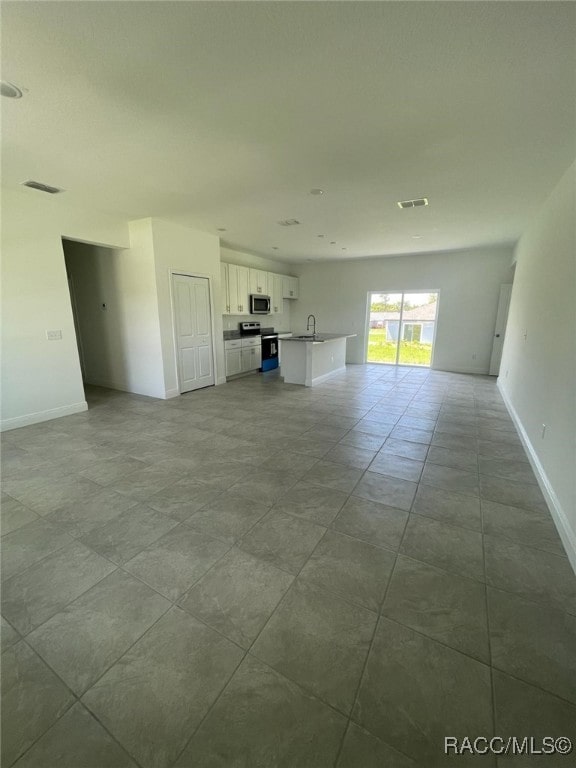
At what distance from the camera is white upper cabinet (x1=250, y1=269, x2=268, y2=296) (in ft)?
23.7

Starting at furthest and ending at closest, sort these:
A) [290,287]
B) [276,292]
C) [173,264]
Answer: [290,287]
[276,292]
[173,264]

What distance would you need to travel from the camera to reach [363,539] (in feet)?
6.74

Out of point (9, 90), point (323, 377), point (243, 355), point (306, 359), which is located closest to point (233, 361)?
point (243, 355)

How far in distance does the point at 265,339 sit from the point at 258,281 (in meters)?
1.38

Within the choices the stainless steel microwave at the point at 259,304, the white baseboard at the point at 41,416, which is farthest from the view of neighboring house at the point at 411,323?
the white baseboard at the point at 41,416

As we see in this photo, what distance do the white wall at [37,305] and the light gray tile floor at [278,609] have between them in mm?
1086

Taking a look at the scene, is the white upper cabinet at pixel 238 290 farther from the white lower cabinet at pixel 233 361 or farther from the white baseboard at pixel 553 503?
the white baseboard at pixel 553 503

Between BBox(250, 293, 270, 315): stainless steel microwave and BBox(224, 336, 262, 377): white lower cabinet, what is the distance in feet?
2.12

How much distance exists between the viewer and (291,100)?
2.02 meters

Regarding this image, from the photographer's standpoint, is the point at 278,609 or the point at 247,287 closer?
the point at 278,609

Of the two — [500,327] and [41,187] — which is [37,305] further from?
[500,327]

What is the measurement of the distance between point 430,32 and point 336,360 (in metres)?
5.87

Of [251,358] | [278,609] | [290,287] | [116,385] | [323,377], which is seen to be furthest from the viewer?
[290,287]

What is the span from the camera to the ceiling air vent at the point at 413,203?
3830 millimetres
